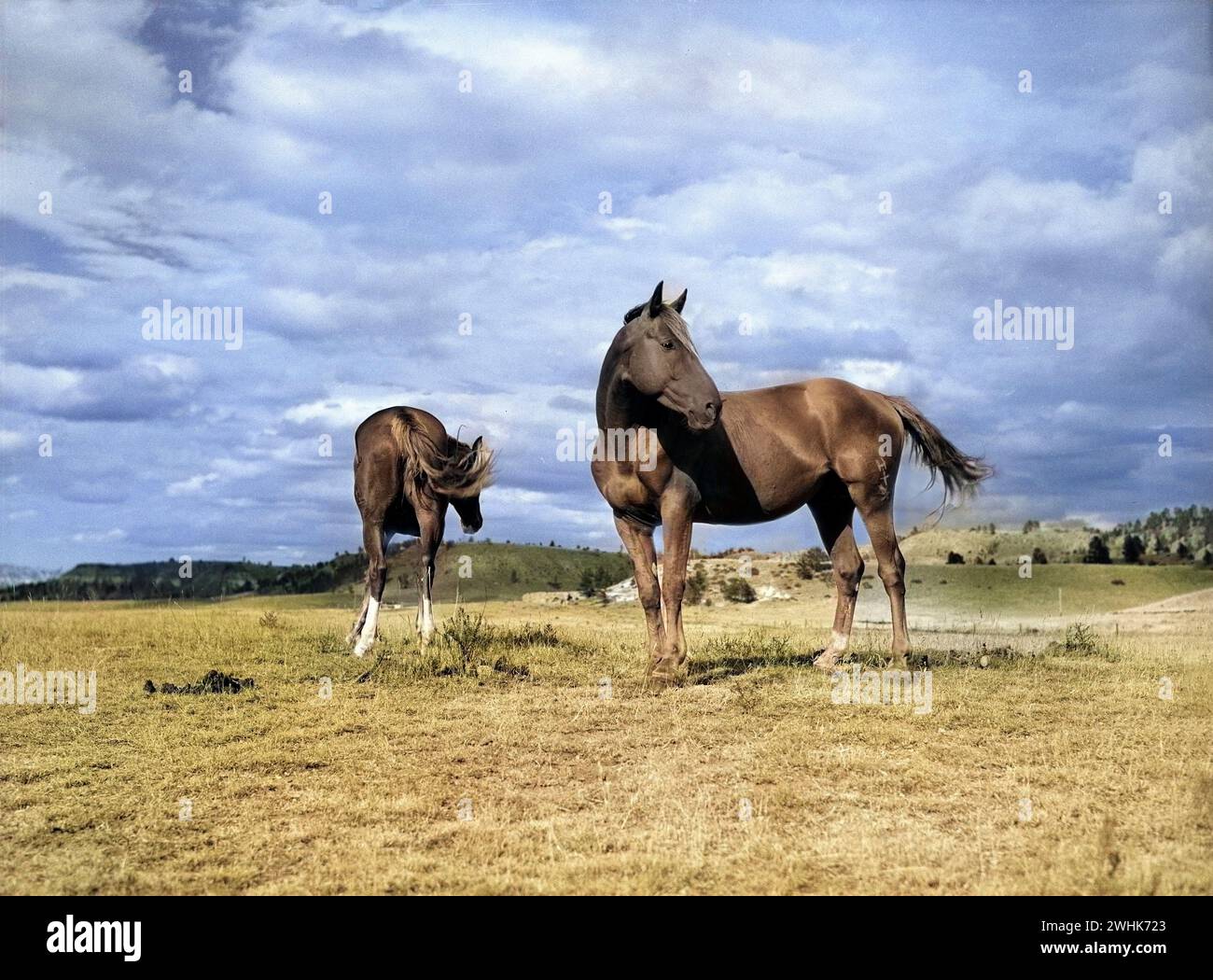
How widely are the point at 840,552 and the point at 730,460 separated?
232cm

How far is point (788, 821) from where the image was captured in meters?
5.48

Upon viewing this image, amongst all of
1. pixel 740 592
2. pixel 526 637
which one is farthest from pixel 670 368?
pixel 740 592

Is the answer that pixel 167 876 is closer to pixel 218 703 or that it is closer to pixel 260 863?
pixel 260 863

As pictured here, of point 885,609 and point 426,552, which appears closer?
point 426,552

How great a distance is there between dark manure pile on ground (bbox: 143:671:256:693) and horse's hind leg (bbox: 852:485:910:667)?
700cm

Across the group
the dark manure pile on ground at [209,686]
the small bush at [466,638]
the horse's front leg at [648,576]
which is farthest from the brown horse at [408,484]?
the horse's front leg at [648,576]

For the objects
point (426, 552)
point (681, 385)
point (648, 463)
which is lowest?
point (426, 552)

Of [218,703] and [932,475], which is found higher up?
[932,475]

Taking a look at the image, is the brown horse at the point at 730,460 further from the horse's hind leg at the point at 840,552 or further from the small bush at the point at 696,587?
the small bush at the point at 696,587

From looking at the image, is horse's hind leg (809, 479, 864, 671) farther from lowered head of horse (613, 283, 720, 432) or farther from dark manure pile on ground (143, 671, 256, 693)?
dark manure pile on ground (143, 671, 256, 693)

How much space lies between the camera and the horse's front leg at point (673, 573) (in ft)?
31.8

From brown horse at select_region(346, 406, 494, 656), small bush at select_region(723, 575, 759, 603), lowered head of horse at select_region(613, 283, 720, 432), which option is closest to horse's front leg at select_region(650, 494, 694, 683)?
lowered head of horse at select_region(613, 283, 720, 432)
